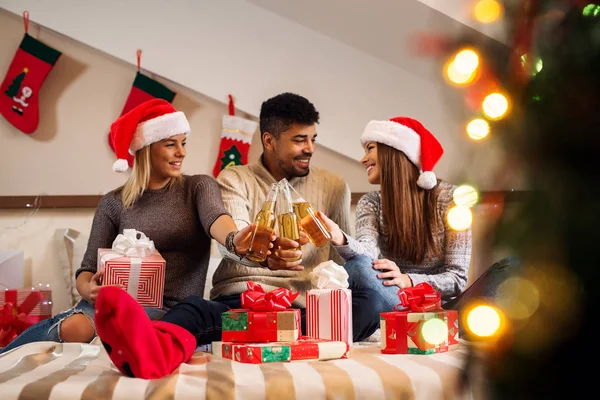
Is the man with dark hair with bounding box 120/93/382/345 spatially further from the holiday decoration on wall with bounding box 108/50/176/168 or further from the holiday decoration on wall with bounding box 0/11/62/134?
the holiday decoration on wall with bounding box 0/11/62/134

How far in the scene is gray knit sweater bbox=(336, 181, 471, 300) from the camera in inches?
67.7

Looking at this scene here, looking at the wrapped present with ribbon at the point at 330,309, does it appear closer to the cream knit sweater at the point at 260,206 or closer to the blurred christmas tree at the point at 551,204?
the cream knit sweater at the point at 260,206

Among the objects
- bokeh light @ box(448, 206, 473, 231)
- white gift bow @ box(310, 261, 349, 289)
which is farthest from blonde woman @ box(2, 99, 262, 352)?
bokeh light @ box(448, 206, 473, 231)

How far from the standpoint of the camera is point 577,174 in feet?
1.36

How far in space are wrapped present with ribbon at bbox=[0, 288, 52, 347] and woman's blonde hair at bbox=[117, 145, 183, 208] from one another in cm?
58

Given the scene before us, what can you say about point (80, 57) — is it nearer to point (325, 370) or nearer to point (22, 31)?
point (22, 31)

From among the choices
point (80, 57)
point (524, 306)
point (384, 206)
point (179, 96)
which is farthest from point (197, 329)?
point (80, 57)

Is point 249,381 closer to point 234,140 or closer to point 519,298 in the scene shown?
point 519,298

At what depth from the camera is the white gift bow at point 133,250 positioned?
1592 millimetres

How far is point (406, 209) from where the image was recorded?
1.88m

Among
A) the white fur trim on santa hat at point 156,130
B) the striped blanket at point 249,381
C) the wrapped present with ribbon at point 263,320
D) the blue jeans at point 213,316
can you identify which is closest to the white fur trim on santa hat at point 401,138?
the blue jeans at point 213,316

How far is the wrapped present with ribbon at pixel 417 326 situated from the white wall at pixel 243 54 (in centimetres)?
151

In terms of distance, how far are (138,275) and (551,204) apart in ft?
4.31

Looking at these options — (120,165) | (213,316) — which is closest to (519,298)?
(213,316)
